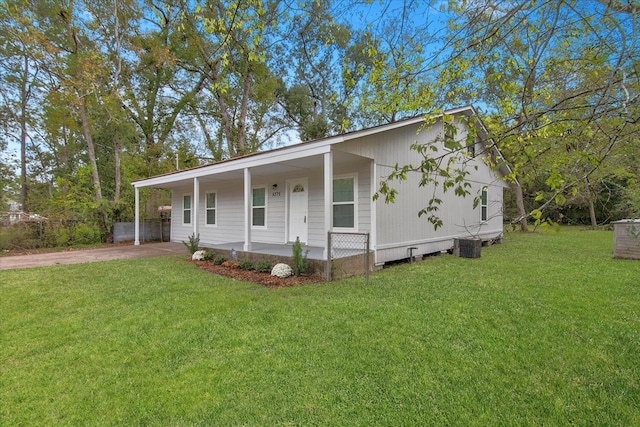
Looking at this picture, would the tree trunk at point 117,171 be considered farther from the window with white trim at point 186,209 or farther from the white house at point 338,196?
the white house at point 338,196

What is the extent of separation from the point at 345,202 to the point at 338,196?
29 centimetres

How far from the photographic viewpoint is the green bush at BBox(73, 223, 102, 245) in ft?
42.0

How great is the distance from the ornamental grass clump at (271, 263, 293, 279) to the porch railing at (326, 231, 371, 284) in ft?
2.94

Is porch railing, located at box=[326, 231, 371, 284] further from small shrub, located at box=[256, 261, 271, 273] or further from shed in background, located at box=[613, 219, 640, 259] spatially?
shed in background, located at box=[613, 219, 640, 259]

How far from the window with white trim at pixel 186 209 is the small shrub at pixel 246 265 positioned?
7.25 meters

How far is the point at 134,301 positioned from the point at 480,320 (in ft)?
15.8

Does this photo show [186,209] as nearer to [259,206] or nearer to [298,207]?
[259,206]

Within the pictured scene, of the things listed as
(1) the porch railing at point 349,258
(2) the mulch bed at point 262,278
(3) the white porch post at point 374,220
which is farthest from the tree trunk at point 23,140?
(3) the white porch post at point 374,220

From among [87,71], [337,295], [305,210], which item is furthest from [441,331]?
[87,71]

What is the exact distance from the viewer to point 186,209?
46.3 feet

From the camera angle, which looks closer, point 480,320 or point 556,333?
Answer: point 556,333

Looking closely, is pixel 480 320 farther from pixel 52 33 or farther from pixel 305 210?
pixel 52 33

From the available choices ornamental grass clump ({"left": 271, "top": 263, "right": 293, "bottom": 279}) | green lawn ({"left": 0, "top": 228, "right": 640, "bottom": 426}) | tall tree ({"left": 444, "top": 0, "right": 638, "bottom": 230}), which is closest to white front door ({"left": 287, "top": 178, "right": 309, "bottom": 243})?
ornamental grass clump ({"left": 271, "top": 263, "right": 293, "bottom": 279})

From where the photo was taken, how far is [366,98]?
15.5ft
